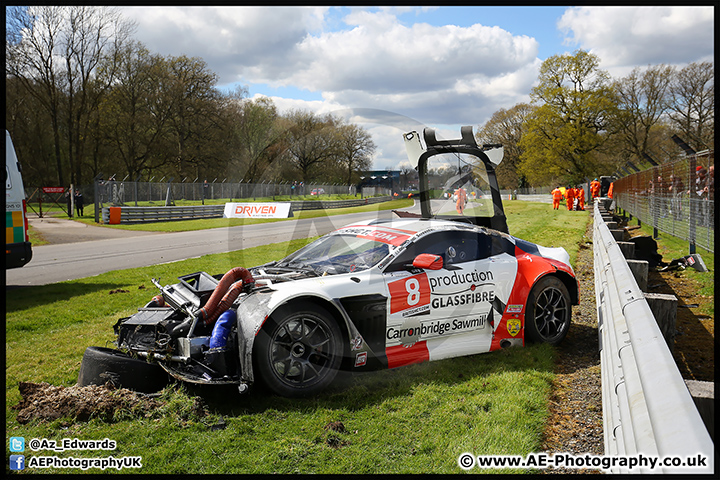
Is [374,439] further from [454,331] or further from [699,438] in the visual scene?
[699,438]

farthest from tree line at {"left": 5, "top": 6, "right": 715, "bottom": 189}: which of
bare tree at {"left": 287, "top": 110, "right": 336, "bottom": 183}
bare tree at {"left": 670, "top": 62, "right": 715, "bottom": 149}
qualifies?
bare tree at {"left": 287, "top": 110, "right": 336, "bottom": 183}

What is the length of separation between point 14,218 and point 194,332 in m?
6.83

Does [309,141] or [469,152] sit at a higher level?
[309,141]

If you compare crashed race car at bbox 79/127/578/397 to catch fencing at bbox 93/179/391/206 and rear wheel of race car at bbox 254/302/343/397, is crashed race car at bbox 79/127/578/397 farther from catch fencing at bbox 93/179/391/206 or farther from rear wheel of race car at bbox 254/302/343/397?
catch fencing at bbox 93/179/391/206

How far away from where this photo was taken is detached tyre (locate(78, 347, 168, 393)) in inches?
173

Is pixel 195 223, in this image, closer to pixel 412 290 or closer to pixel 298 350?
pixel 412 290

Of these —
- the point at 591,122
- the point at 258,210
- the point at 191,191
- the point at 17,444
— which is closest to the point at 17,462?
the point at 17,444

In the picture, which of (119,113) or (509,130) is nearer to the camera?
(119,113)

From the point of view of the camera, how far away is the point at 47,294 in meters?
9.03

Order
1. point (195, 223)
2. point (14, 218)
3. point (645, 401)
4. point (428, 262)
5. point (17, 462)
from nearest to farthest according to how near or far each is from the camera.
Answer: point (645, 401), point (17, 462), point (428, 262), point (14, 218), point (195, 223)

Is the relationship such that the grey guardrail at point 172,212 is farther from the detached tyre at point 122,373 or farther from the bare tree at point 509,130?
the bare tree at point 509,130

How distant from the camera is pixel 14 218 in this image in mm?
9234

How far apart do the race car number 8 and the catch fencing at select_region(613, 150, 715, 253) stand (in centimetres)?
767

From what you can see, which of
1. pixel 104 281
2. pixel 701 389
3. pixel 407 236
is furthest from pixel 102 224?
pixel 701 389
